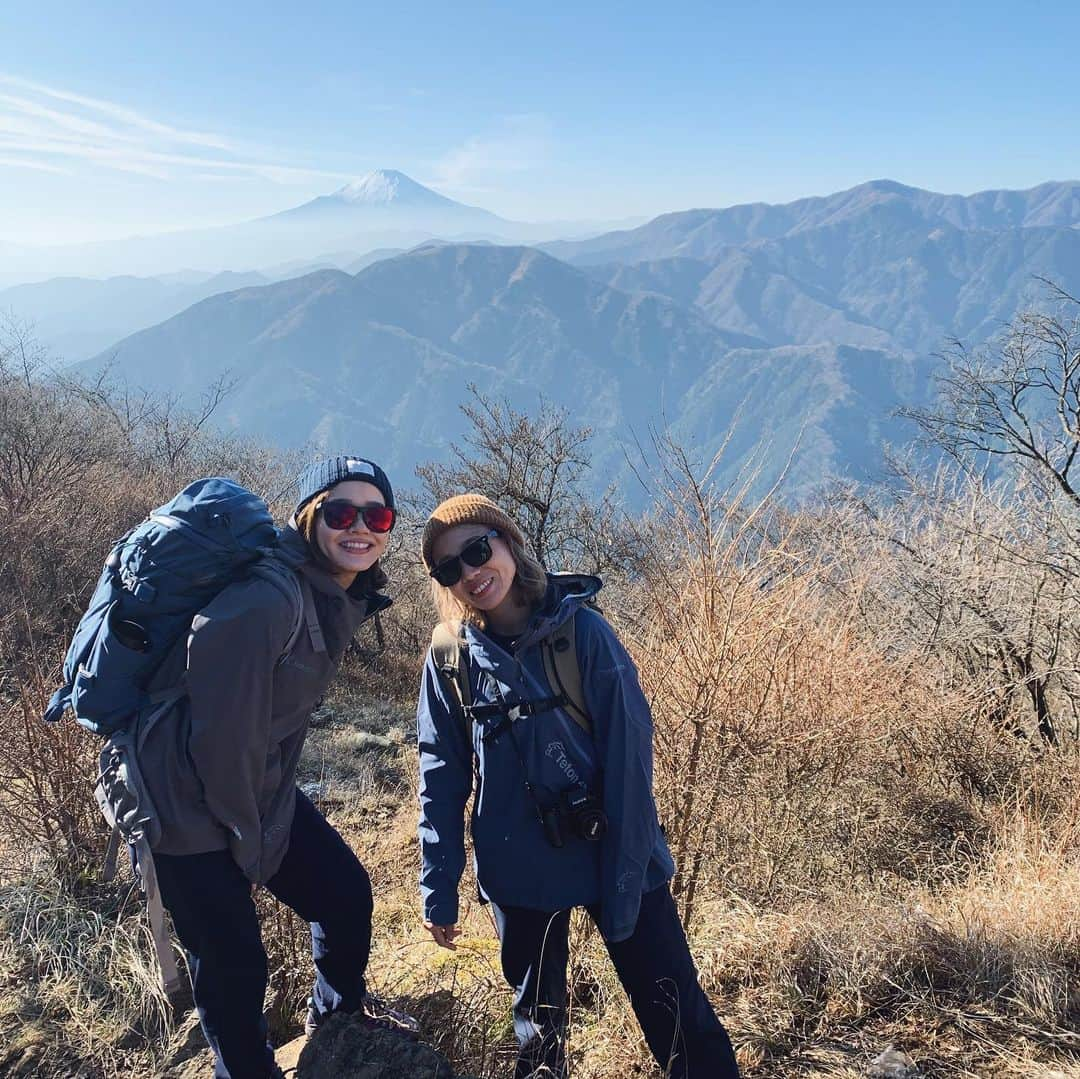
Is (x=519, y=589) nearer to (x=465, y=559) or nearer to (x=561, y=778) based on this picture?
(x=465, y=559)

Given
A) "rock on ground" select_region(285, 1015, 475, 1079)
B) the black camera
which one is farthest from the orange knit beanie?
"rock on ground" select_region(285, 1015, 475, 1079)

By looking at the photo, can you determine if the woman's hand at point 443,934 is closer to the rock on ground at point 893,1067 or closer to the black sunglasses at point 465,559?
the black sunglasses at point 465,559

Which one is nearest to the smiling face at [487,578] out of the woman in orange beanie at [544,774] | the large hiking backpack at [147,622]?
the woman in orange beanie at [544,774]

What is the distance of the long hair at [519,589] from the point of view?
2.08m

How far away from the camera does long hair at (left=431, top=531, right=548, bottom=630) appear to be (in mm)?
2084

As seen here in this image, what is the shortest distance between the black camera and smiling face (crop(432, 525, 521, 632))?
0.47 m

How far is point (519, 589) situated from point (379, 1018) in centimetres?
137

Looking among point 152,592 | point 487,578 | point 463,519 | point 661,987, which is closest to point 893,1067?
point 661,987

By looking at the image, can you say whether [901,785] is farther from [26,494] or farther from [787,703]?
[26,494]

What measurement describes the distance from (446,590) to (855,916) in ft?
6.95

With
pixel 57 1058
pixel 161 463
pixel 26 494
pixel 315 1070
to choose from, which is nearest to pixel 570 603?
pixel 315 1070

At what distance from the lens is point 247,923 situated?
75.4 inches

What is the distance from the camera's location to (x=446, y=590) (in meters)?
2.15

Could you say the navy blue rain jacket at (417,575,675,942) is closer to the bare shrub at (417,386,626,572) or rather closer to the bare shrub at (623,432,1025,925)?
the bare shrub at (623,432,1025,925)
